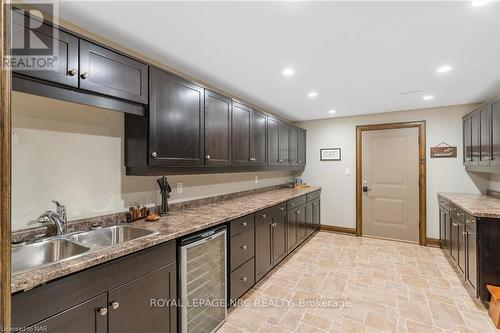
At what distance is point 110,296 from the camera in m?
1.30

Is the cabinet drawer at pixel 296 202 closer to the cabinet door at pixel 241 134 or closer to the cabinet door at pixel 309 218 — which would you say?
the cabinet door at pixel 309 218

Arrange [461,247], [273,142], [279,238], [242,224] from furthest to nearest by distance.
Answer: [273,142], [279,238], [461,247], [242,224]

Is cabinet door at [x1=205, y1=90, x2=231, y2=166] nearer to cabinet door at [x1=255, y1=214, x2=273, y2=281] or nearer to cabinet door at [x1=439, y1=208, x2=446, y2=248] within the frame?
cabinet door at [x1=255, y1=214, x2=273, y2=281]

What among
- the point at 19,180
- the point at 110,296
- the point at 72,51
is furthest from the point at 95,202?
the point at 72,51

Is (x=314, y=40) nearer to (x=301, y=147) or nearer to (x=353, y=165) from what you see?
(x=301, y=147)

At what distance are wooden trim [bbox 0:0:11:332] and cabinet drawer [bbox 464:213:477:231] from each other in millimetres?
3513

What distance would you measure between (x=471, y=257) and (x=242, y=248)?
2467 millimetres

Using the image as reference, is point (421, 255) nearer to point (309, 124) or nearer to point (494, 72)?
point (494, 72)

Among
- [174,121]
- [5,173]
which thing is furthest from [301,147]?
[5,173]

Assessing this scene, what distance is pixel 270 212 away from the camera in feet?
9.96

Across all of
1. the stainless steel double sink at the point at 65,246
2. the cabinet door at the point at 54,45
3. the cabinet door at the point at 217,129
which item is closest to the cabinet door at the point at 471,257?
the cabinet door at the point at 217,129

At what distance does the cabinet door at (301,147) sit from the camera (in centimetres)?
504

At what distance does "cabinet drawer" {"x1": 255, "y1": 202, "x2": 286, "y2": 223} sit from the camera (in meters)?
2.78

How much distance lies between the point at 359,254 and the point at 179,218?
10.1 feet
